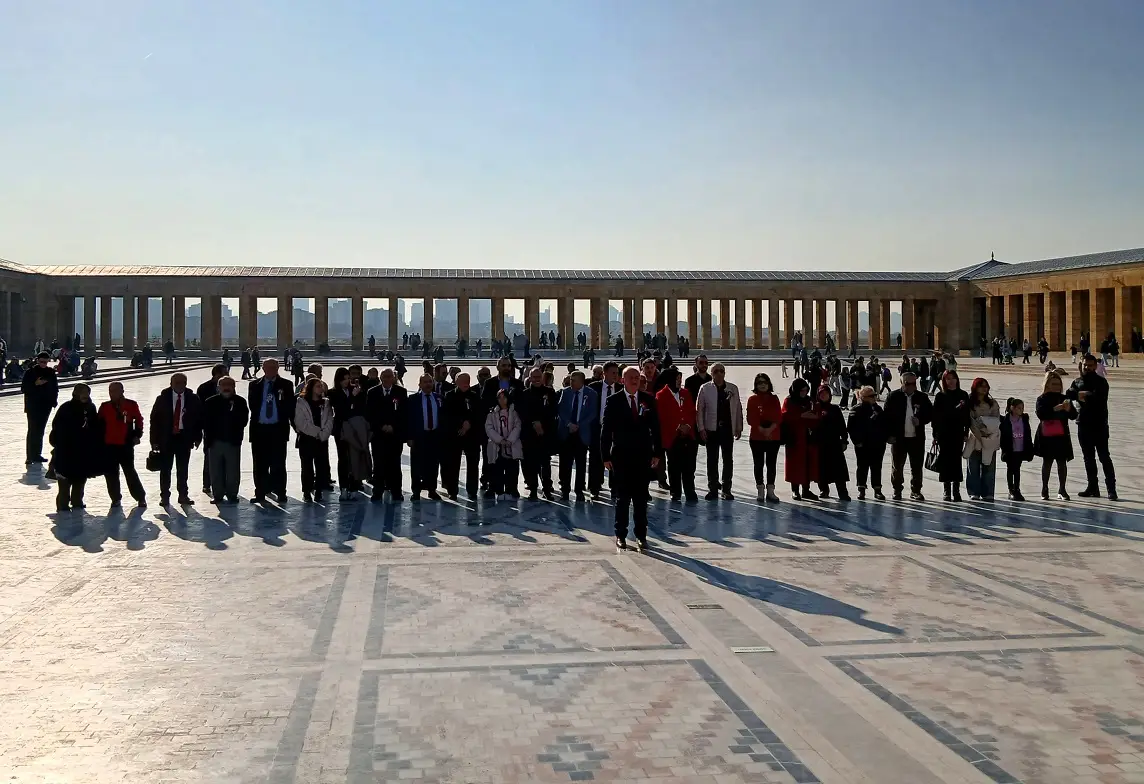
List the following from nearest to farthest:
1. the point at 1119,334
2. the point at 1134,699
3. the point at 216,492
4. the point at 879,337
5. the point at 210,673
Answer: the point at 1134,699 < the point at 210,673 < the point at 216,492 < the point at 1119,334 < the point at 879,337

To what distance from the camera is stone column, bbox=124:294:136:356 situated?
2005 inches

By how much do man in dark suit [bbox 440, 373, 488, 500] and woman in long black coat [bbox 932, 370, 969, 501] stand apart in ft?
15.3

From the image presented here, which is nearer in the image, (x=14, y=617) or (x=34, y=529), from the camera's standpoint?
(x=14, y=617)

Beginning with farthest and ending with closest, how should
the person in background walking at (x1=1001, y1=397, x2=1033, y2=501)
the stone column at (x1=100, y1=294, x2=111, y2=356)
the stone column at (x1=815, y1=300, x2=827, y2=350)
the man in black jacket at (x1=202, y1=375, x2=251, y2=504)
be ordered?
1. the stone column at (x1=815, y1=300, x2=827, y2=350)
2. the stone column at (x1=100, y1=294, x2=111, y2=356)
3. the person in background walking at (x1=1001, y1=397, x2=1033, y2=501)
4. the man in black jacket at (x1=202, y1=375, x2=251, y2=504)

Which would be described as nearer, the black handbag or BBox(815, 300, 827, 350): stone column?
the black handbag

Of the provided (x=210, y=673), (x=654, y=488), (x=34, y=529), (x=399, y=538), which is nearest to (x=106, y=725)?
(x=210, y=673)

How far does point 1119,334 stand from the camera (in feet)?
147

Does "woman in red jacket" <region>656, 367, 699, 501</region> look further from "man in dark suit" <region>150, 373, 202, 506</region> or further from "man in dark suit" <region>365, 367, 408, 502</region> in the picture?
"man in dark suit" <region>150, 373, 202, 506</region>

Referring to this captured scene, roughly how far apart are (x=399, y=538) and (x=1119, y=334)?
145ft

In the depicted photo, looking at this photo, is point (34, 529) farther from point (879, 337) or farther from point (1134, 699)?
point (879, 337)

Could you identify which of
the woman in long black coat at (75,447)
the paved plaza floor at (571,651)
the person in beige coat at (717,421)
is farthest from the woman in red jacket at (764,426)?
the woman in long black coat at (75,447)

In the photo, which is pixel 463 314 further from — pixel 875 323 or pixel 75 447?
pixel 75 447

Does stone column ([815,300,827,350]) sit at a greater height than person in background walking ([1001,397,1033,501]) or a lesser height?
greater

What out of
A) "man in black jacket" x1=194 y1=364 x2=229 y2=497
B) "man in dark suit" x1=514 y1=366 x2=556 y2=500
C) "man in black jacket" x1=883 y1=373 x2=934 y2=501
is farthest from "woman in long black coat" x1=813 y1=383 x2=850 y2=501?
"man in black jacket" x1=194 y1=364 x2=229 y2=497
